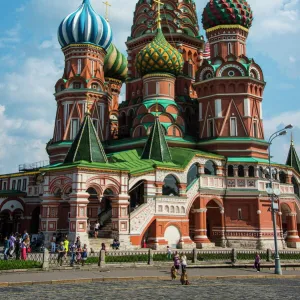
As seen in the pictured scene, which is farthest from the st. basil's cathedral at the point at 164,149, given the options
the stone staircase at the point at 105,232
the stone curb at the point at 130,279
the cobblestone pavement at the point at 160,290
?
the cobblestone pavement at the point at 160,290

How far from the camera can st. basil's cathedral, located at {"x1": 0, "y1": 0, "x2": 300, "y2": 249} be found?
79.4 ft

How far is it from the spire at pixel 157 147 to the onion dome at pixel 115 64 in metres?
14.4

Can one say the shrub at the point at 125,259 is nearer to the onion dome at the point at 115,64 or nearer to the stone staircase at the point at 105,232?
the stone staircase at the point at 105,232

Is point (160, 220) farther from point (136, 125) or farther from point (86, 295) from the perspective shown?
point (86, 295)

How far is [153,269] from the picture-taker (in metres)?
17.8

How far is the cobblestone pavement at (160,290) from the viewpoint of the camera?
11.2 m

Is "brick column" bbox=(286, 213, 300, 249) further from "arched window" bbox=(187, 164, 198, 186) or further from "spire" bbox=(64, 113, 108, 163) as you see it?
"spire" bbox=(64, 113, 108, 163)

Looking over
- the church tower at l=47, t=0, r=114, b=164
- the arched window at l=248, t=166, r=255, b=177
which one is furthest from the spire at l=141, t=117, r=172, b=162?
the church tower at l=47, t=0, r=114, b=164

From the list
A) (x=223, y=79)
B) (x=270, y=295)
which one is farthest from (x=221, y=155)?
(x=270, y=295)

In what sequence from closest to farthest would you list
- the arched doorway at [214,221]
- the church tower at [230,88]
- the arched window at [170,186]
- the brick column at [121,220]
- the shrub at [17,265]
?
the shrub at [17,265], the brick column at [121,220], the arched window at [170,186], the arched doorway at [214,221], the church tower at [230,88]

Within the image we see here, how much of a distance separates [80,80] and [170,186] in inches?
448

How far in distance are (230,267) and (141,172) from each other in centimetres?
815

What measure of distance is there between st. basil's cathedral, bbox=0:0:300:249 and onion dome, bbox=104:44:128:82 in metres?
2.74

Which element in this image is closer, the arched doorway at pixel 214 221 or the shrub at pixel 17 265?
the shrub at pixel 17 265
